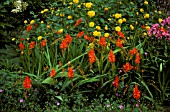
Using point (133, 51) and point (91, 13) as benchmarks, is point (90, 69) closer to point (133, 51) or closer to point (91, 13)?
point (133, 51)

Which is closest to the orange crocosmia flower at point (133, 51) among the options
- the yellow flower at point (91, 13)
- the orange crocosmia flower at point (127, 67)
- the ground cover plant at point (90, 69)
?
the ground cover plant at point (90, 69)

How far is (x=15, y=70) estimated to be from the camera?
216 inches

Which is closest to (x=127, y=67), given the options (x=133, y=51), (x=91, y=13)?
(x=133, y=51)

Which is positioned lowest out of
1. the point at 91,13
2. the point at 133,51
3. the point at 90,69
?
the point at 90,69

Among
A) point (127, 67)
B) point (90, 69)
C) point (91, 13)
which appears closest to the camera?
point (127, 67)

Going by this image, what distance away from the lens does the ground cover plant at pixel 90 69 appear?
15.4 ft

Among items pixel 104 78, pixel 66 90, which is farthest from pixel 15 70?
pixel 104 78

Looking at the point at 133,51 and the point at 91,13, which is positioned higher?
the point at 91,13

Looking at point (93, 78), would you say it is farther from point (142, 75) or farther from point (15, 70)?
point (15, 70)

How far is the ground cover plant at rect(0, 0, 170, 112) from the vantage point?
15.4ft

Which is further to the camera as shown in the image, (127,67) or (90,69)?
(90,69)

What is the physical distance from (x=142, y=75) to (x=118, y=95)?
45 cm

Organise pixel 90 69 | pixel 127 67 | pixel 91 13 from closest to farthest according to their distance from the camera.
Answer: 1. pixel 127 67
2. pixel 90 69
3. pixel 91 13

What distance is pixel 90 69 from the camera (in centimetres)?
493
